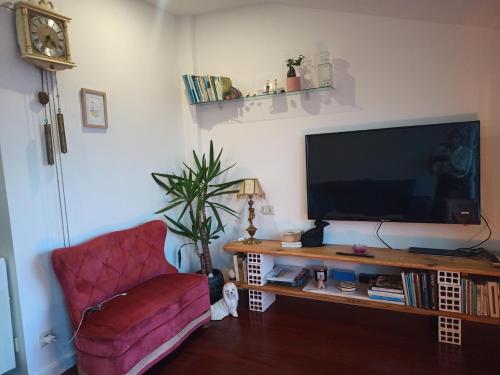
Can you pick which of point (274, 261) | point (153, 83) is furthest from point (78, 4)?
point (274, 261)

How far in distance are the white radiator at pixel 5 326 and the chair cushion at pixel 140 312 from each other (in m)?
0.43

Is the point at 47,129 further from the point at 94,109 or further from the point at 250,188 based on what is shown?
the point at 250,188

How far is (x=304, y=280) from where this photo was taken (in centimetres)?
306

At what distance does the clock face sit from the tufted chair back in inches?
49.5

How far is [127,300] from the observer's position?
90.5 inches

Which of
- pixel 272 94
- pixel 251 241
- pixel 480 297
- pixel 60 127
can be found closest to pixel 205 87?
pixel 272 94

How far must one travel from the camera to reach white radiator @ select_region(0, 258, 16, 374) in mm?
2061

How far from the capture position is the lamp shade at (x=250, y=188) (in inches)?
124

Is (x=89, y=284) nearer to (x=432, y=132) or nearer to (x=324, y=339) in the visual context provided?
(x=324, y=339)

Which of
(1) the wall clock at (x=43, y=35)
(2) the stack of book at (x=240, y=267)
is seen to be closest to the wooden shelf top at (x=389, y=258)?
(2) the stack of book at (x=240, y=267)

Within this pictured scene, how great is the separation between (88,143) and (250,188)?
138cm

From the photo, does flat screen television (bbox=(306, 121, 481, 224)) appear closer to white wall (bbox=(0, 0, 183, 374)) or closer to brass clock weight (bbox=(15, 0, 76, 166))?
white wall (bbox=(0, 0, 183, 374))

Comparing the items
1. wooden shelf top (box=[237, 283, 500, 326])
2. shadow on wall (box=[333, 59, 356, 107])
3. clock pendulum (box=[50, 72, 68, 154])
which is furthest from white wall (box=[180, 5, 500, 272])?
clock pendulum (box=[50, 72, 68, 154])

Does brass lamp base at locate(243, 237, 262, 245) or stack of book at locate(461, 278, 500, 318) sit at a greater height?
brass lamp base at locate(243, 237, 262, 245)
